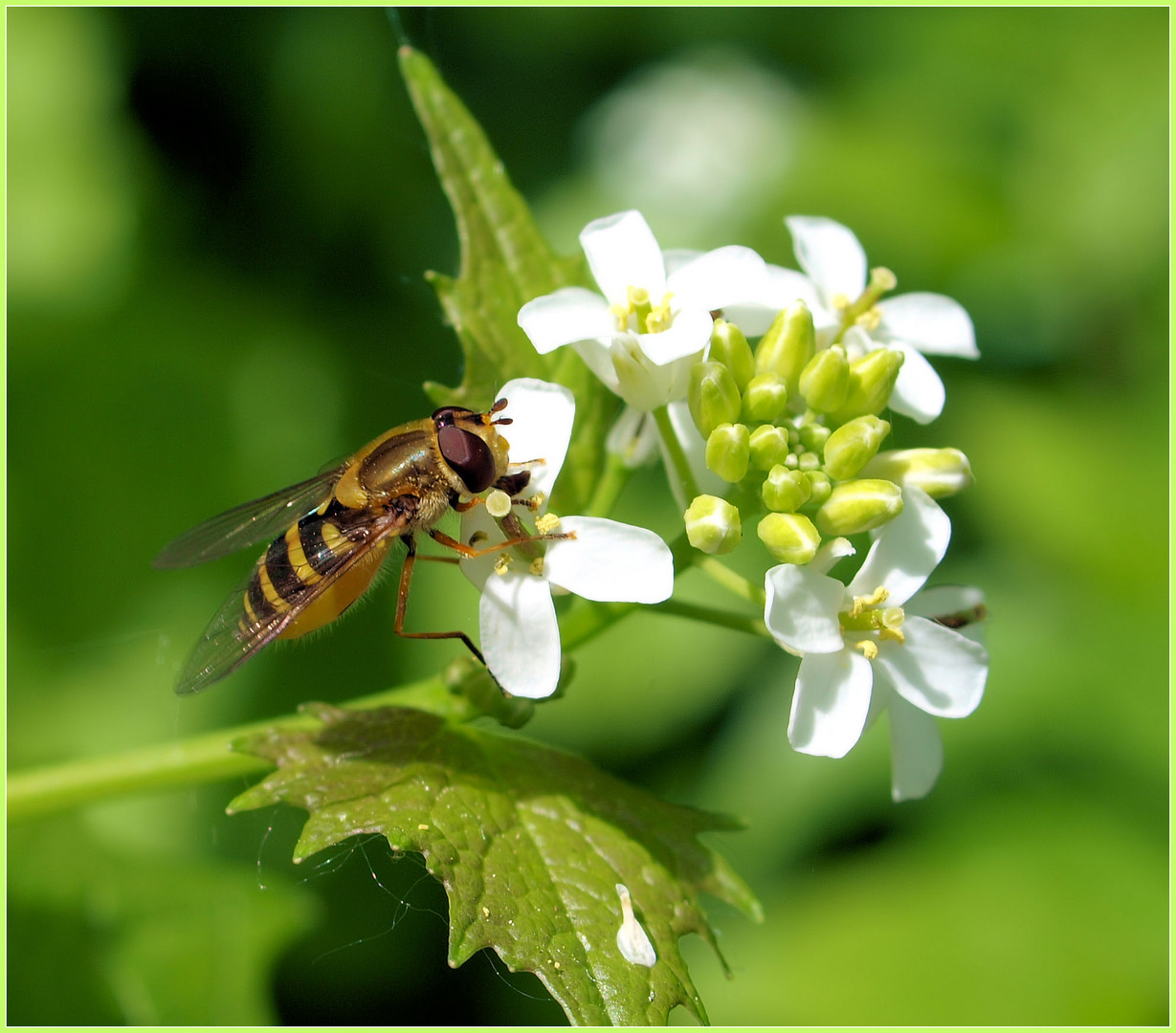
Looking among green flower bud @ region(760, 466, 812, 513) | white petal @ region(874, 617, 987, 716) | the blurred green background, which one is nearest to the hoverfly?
green flower bud @ region(760, 466, 812, 513)

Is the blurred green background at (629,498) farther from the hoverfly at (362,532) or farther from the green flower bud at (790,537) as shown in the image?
the green flower bud at (790,537)

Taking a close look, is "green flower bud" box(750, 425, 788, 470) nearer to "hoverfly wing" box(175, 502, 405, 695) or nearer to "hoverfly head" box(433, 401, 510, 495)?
"hoverfly head" box(433, 401, 510, 495)

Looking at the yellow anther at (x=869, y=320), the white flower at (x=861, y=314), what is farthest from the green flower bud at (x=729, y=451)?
the yellow anther at (x=869, y=320)

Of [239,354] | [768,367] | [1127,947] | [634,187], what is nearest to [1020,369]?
[634,187]

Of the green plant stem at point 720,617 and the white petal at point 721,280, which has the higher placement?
the white petal at point 721,280

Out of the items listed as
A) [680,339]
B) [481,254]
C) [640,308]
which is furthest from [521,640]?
[481,254]

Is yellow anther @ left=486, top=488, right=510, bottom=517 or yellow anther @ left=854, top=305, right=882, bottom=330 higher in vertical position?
yellow anther @ left=486, top=488, right=510, bottom=517
